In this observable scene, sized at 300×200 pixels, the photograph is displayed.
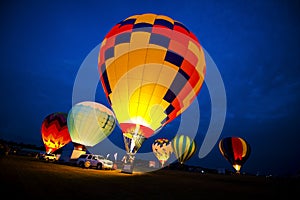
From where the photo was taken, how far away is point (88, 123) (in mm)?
22781

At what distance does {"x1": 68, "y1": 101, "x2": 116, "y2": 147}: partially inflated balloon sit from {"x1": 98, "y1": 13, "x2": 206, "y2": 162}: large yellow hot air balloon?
915cm

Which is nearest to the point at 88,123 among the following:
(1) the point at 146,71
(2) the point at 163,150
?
(1) the point at 146,71

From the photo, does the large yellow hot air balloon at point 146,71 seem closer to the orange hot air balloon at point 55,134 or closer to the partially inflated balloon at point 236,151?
the orange hot air balloon at point 55,134

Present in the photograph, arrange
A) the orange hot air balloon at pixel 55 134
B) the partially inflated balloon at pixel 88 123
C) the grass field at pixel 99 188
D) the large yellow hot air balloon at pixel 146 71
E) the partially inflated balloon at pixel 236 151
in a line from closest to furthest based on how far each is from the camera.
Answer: the grass field at pixel 99 188
the large yellow hot air balloon at pixel 146 71
the partially inflated balloon at pixel 88 123
the orange hot air balloon at pixel 55 134
the partially inflated balloon at pixel 236 151

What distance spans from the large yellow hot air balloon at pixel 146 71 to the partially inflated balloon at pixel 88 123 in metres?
9.15

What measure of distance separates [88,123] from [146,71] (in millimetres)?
12222

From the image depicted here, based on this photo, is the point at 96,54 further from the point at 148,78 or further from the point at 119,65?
the point at 148,78

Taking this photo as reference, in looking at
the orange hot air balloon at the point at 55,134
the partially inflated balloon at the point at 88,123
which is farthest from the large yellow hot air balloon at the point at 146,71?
the orange hot air balloon at the point at 55,134

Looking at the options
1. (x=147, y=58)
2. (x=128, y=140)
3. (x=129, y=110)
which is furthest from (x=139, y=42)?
(x=128, y=140)

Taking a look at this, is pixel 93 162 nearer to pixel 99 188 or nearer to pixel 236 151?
pixel 99 188

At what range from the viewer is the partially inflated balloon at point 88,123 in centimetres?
2289

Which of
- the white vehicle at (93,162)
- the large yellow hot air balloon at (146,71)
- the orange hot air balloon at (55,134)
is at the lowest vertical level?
the white vehicle at (93,162)

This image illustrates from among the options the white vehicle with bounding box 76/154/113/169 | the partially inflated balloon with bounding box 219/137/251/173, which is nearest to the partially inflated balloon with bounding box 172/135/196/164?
the partially inflated balloon with bounding box 219/137/251/173

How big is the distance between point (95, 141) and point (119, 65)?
1317 centimetres
